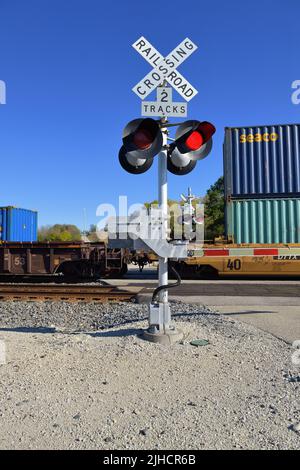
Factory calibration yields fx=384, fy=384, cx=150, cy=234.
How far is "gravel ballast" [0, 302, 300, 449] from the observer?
269 centimetres

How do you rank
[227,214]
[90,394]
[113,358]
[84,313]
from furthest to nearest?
[227,214], [84,313], [113,358], [90,394]

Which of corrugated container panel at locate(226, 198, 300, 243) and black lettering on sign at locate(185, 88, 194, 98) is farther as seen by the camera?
corrugated container panel at locate(226, 198, 300, 243)

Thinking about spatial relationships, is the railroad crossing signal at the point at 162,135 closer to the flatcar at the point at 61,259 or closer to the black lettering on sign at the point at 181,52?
the black lettering on sign at the point at 181,52

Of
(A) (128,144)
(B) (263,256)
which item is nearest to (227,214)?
(B) (263,256)

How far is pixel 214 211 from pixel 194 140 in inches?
1382

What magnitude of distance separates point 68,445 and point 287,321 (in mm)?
5029

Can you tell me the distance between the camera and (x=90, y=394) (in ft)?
11.0

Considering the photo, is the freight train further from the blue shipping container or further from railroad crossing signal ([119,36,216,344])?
railroad crossing signal ([119,36,216,344])

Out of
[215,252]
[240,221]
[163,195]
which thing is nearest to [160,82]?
[163,195]

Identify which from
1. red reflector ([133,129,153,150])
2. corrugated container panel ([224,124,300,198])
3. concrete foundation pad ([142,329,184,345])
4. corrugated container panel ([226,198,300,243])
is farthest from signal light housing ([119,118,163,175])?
corrugated container panel ([224,124,300,198])

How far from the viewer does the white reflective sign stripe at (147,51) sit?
179 inches

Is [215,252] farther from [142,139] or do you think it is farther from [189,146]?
[142,139]

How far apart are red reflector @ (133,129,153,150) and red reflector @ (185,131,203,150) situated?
44 cm
